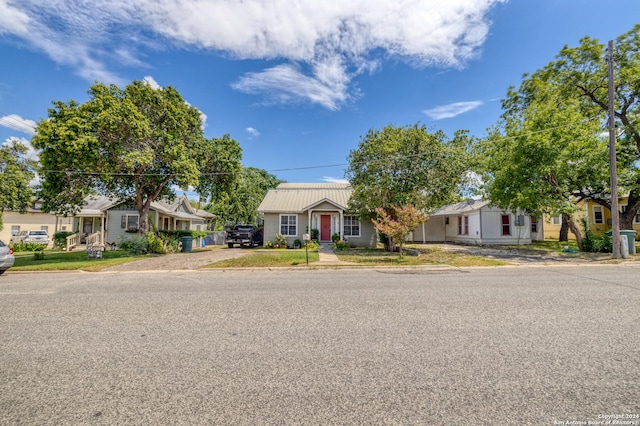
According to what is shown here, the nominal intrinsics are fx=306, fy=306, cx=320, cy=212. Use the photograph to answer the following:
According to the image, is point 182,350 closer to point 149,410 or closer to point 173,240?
point 149,410

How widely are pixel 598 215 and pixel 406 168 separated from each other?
23914mm

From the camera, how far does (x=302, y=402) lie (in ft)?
8.78

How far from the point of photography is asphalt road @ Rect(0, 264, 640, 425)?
256 cm

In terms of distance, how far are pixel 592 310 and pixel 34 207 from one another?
47.1 metres

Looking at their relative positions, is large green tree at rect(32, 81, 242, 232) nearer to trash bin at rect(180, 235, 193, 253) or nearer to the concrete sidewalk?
trash bin at rect(180, 235, 193, 253)

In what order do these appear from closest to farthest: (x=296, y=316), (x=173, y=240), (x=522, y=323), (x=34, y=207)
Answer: (x=522, y=323), (x=296, y=316), (x=173, y=240), (x=34, y=207)

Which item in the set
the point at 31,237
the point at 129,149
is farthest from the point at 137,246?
the point at 31,237

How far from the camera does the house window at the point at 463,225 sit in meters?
27.1

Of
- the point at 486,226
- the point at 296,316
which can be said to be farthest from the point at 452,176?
the point at 296,316

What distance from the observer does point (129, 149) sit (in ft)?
54.2

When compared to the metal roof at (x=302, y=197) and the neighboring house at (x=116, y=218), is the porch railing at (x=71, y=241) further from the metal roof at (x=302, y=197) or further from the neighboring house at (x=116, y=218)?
the metal roof at (x=302, y=197)

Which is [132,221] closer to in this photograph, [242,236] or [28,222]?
[242,236]

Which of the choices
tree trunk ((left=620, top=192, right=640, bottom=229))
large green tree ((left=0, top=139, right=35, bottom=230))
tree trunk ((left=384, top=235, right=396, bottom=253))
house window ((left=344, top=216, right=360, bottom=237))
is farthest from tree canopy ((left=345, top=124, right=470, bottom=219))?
large green tree ((left=0, top=139, right=35, bottom=230))

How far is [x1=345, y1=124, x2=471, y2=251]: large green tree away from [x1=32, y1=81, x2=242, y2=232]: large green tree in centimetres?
853
